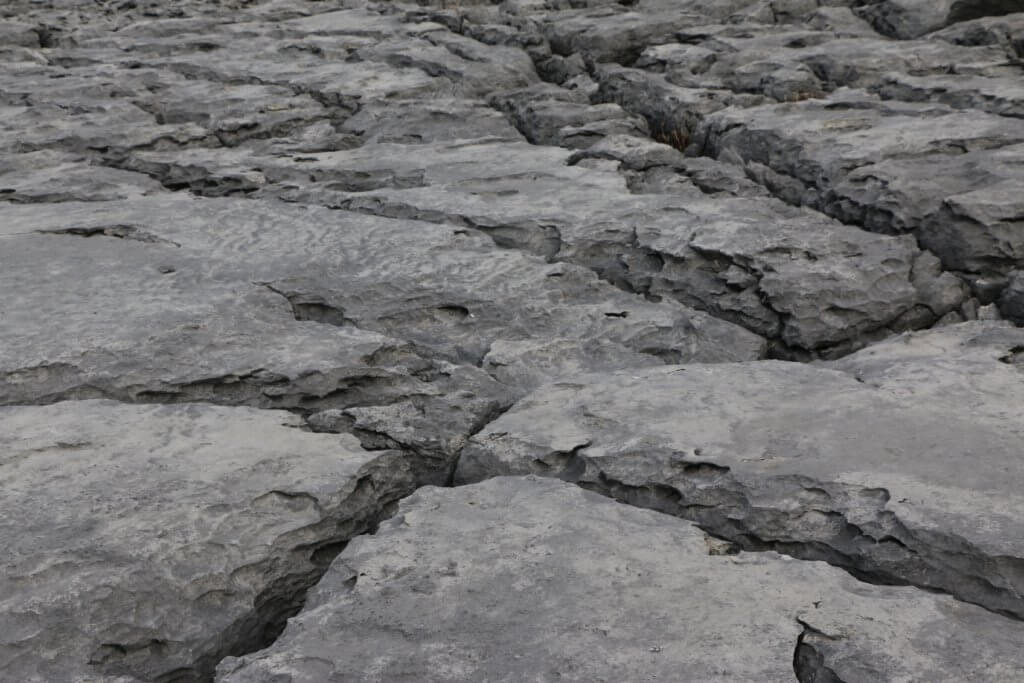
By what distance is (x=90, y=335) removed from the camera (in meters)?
3.22

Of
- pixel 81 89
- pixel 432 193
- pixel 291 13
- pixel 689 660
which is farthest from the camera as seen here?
pixel 291 13

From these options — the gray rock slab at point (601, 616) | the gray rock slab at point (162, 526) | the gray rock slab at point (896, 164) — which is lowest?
the gray rock slab at point (162, 526)

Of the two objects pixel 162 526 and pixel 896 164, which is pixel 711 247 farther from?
pixel 162 526

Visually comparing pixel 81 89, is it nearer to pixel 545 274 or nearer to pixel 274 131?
pixel 274 131

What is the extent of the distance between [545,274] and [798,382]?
1.14 m

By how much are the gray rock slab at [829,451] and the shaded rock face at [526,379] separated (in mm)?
10

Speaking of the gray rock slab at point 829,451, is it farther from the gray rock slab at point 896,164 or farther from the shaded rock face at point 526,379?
the gray rock slab at point 896,164

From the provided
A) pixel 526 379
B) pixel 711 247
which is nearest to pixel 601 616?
pixel 526 379

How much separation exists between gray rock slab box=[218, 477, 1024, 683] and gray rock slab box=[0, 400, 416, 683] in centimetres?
21

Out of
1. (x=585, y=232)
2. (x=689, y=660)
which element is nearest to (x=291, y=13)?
(x=585, y=232)

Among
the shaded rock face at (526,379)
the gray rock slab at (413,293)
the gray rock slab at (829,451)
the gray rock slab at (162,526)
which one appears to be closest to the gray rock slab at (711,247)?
the shaded rock face at (526,379)

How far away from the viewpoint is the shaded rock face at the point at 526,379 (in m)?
2.05

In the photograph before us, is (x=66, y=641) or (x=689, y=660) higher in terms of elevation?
(x=689, y=660)

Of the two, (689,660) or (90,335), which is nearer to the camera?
(689,660)
